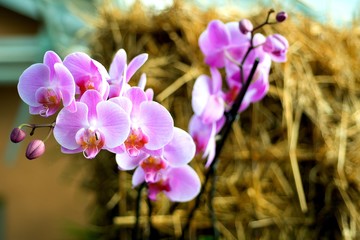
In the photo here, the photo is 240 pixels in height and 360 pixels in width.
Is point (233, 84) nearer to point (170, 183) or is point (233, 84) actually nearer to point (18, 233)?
point (170, 183)

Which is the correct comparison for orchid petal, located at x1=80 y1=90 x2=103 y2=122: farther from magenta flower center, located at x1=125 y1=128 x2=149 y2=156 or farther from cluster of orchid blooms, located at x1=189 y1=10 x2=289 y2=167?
cluster of orchid blooms, located at x1=189 y1=10 x2=289 y2=167

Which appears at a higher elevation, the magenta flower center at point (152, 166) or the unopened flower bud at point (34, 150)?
the unopened flower bud at point (34, 150)

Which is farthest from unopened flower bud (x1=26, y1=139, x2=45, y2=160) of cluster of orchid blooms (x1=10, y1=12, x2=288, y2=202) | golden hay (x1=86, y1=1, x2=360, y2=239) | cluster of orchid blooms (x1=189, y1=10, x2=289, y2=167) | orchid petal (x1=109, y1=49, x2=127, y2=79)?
golden hay (x1=86, y1=1, x2=360, y2=239)

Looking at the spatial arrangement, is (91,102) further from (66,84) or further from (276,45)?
(276,45)

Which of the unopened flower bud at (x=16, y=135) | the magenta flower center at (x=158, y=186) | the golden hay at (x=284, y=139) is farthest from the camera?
the golden hay at (x=284, y=139)

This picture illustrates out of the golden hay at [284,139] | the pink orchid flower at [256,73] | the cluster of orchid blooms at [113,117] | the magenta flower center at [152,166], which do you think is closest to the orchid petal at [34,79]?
the cluster of orchid blooms at [113,117]

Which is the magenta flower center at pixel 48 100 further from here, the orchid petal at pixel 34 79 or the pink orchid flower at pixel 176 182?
the pink orchid flower at pixel 176 182
